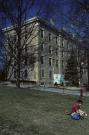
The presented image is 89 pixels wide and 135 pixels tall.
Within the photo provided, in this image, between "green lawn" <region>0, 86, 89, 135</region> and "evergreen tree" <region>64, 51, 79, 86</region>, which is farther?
"evergreen tree" <region>64, 51, 79, 86</region>

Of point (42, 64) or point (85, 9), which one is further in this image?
point (42, 64)

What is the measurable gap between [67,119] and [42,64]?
6219cm

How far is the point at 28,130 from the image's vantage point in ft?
29.5

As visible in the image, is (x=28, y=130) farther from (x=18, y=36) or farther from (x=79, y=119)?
(x=18, y=36)

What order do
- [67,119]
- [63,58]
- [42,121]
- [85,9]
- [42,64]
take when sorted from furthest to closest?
1. [63,58]
2. [42,64]
3. [85,9]
4. [67,119]
5. [42,121]

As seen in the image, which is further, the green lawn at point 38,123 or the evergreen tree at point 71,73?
the evergreen tree at point 71,73

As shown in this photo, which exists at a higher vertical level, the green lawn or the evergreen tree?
the evergreen tree

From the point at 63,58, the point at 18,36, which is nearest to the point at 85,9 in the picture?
the point at 18,36

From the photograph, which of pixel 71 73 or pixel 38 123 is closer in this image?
pixel 38 123

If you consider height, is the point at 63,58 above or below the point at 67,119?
above

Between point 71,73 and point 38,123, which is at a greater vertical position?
point 71,73

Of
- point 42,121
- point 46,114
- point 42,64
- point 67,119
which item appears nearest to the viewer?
point 42,121

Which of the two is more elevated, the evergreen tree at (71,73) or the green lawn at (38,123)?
the evergreen tree at (71,73)

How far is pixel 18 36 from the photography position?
3284 centimetres
